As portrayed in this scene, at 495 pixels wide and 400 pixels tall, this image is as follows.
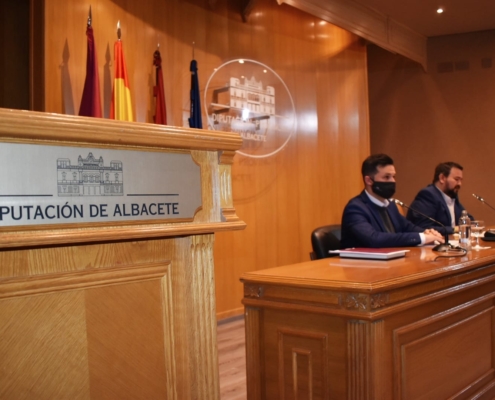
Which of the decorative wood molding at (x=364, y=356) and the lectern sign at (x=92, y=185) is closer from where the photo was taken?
the lectern sign at (x=92, y=185)

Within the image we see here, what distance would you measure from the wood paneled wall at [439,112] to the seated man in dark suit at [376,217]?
14.1 feet

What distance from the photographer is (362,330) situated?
200 cm

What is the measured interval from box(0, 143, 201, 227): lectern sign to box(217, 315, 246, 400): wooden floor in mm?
2344

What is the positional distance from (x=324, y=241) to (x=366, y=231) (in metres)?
0.27

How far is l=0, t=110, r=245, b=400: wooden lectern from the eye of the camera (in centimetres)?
83

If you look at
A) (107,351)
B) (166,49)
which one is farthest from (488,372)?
(166,49)

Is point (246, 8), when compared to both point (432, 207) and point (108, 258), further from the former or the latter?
point (108, 258)

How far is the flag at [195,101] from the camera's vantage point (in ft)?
15.2

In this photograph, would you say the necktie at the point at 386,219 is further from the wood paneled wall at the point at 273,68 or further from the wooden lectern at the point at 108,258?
the wooden lectern at the point at 108,258

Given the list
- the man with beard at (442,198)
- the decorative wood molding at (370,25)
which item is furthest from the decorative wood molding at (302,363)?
the decorative wood molding at (370,25)

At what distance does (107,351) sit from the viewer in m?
0.92

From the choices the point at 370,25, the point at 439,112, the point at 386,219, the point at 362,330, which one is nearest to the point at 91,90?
the point at 386,219

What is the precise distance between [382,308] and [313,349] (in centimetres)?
32

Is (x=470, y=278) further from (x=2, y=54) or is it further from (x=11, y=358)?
(x=2, y=54)
